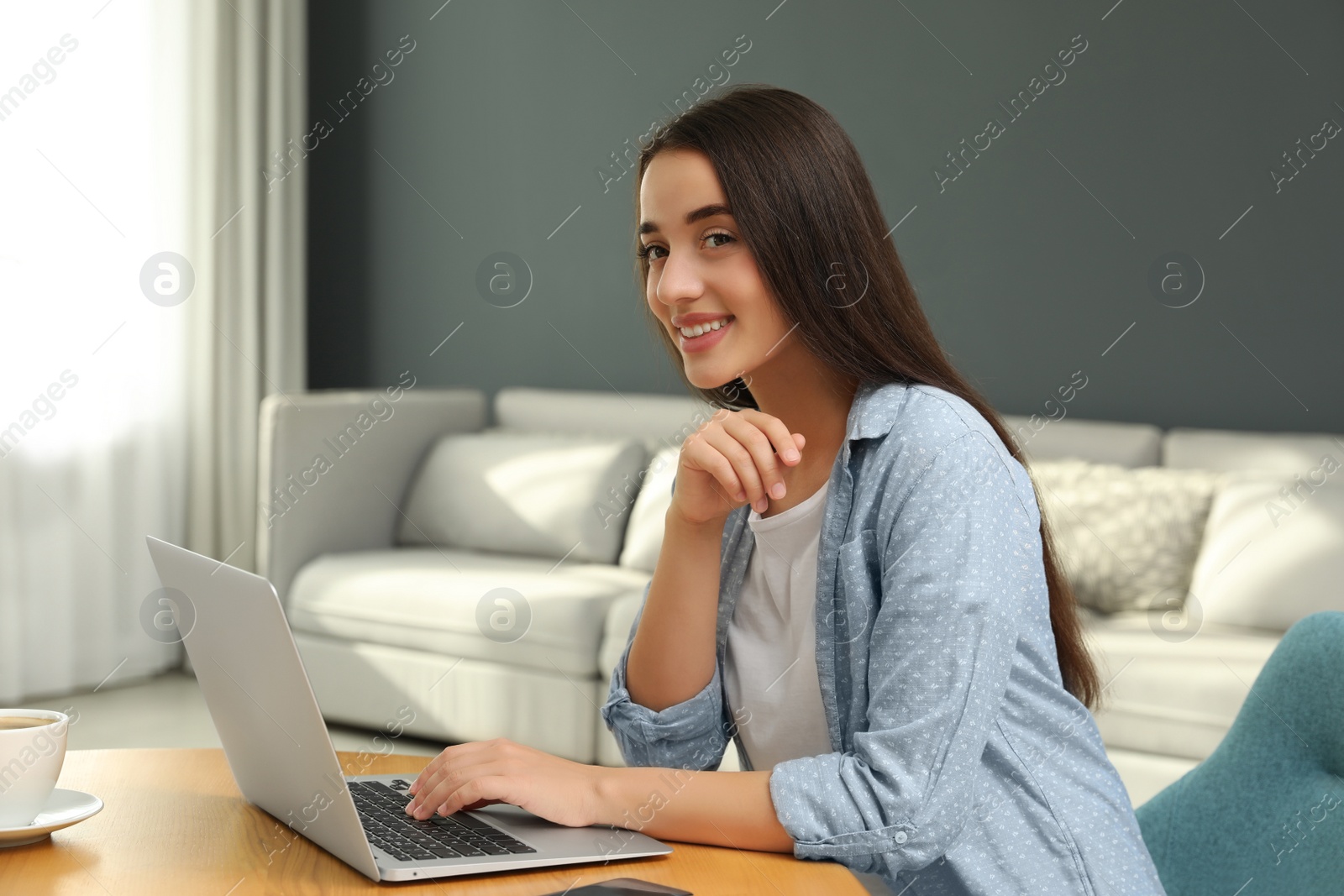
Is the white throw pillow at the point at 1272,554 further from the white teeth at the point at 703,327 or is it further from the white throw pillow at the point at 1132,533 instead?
the white teeth at the point at 703,327

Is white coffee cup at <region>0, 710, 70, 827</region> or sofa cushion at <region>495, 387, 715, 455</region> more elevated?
white coffee cup at <region>0, 710, 70, 827</region>

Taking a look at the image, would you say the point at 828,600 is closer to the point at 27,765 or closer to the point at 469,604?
the point at 27,765

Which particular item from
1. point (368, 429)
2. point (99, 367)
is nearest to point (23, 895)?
point (368, 429)

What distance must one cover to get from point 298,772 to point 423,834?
10 cm

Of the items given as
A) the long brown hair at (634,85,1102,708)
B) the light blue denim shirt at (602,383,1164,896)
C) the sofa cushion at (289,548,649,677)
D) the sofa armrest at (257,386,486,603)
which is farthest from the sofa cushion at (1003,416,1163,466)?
the light blue denim shirt at (602,383,1164,896)

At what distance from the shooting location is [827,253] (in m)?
1.09

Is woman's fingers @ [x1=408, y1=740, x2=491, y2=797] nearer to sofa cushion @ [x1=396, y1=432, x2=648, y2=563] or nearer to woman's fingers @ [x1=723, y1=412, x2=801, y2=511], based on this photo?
woman's fingers @ [x1=723, y1=412, x2=801, y2=511]

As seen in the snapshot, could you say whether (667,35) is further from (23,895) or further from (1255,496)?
(23,895)

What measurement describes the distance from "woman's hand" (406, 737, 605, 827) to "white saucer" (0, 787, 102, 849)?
8.9 inches

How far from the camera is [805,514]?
109 centimetres

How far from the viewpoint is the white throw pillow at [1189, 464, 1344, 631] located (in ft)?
7.75

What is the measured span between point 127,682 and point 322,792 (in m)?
3.50

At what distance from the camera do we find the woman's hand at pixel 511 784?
2.80ft

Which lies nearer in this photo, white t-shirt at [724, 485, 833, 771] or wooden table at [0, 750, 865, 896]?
wooden table at [0, 750, 865, 896]
